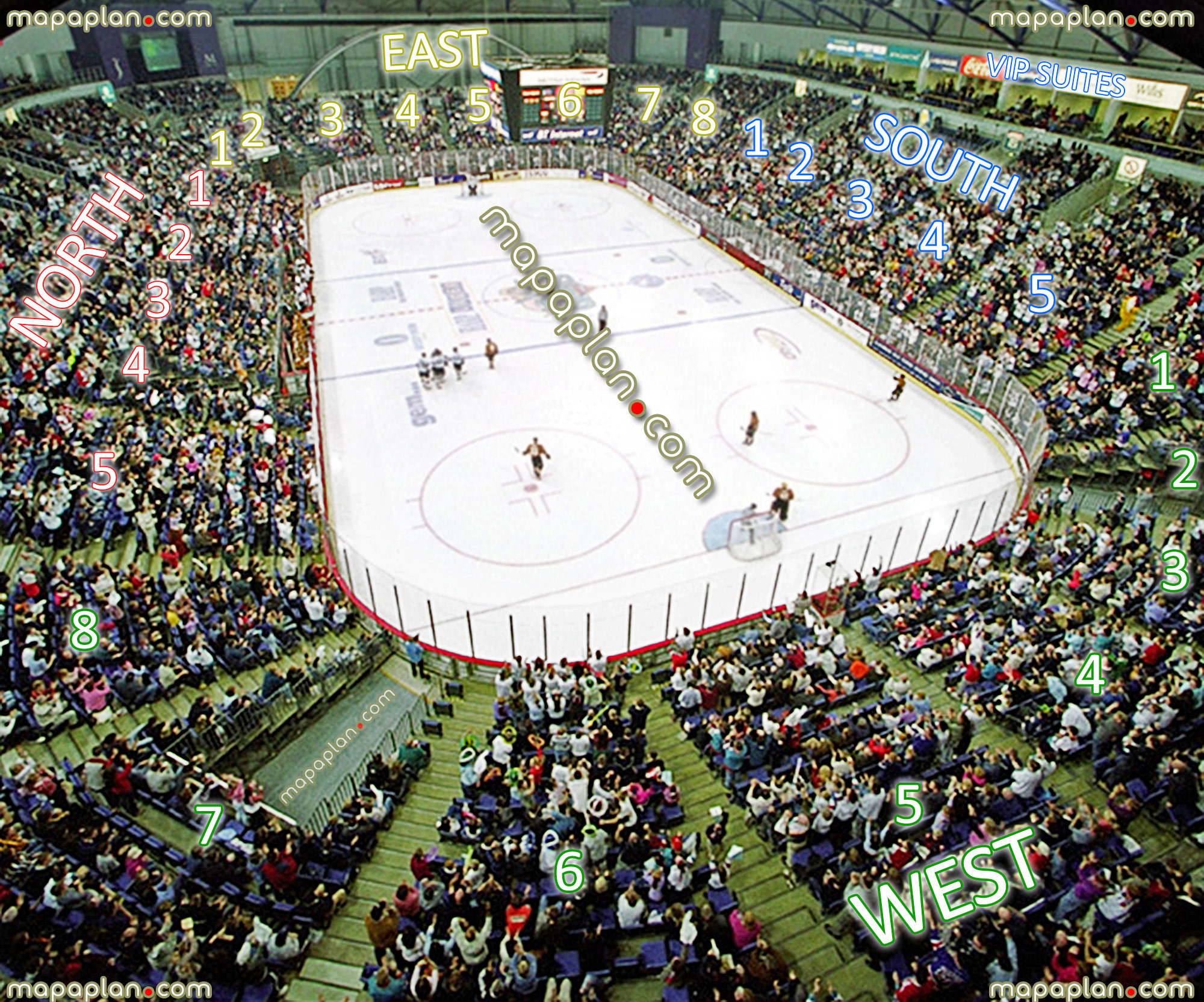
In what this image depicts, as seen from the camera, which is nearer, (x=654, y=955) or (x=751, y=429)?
(x=654, y=955)

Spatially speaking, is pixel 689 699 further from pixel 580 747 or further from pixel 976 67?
pixel 976 67

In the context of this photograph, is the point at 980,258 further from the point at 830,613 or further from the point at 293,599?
the point at 293,599

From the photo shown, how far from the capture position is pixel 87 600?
14.0 m

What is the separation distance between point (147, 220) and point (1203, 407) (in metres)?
37.7

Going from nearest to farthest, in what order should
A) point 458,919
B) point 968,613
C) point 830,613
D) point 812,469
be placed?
point 458,919, point 968,613, point 830,613, point 812,469

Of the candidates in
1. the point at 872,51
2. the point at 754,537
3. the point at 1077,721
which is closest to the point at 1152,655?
the point at 1077,721

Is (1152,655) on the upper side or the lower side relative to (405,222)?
upper

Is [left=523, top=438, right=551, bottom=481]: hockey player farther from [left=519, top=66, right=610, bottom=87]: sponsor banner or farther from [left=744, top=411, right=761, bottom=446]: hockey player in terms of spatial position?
[left=519, top=66, right=610, bottom=87]: sponsor banner

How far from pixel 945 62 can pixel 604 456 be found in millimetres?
34384

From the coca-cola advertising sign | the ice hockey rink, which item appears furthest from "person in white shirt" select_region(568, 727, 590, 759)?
the coca-cola advertising sign

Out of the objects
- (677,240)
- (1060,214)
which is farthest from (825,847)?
(677,240)

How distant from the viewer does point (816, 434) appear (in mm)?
23359

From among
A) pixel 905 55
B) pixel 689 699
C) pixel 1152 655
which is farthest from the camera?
pixel 905 55

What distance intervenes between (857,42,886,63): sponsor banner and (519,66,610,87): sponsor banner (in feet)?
68.8
